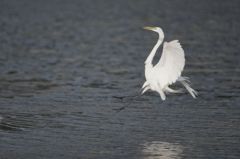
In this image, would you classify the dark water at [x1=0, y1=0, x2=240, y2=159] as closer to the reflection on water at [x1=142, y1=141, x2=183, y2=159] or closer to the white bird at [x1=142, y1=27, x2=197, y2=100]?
the reflection on water at [x1=142, y1=141, x2=183, y2=159]

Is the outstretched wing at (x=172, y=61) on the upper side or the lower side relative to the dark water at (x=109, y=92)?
upper

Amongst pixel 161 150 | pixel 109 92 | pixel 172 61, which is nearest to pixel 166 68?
pixel 172 61

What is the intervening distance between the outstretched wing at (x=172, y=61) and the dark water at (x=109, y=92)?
93 cm

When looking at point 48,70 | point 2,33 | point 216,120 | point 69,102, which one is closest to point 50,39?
point 2,33

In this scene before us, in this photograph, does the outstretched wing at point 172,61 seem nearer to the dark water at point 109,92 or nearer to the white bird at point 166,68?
the white bird at point 166,68

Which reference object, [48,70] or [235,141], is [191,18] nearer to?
[48,70]

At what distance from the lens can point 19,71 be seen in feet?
70.9

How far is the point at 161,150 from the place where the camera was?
41.2 feet

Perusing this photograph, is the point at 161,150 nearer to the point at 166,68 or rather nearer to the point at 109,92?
the point at 166,68

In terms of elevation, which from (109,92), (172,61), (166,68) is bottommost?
(109,92)

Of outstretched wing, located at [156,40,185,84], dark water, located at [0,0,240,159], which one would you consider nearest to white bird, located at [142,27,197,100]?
outstretched wing, located at [156,40,185,84]

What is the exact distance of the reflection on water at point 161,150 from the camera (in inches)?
478

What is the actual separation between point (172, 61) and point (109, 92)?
3.91m

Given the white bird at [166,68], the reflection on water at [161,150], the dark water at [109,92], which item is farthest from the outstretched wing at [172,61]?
the reflection on water at [161,150]
